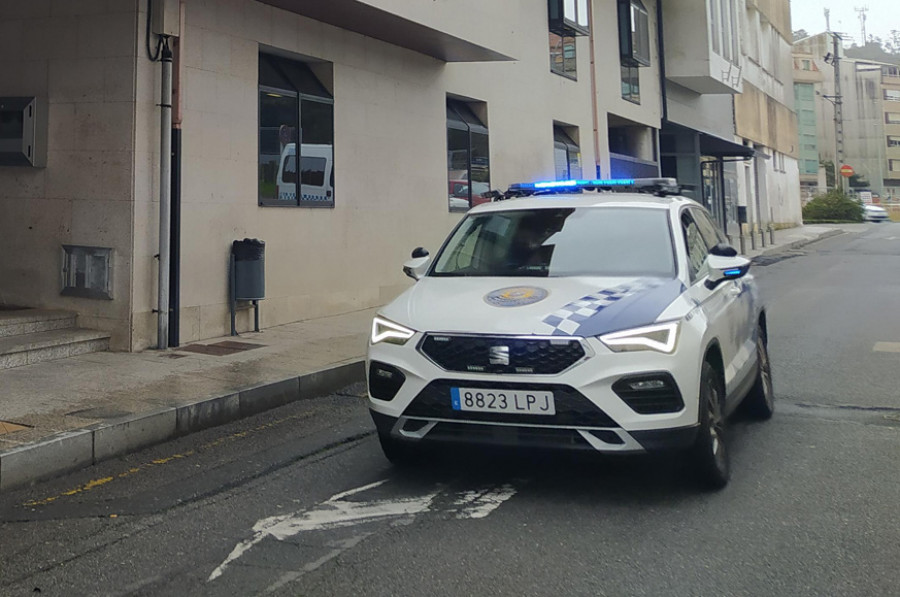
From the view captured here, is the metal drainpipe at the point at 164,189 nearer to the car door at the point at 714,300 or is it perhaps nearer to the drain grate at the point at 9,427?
the drain grate at the point at 9,427

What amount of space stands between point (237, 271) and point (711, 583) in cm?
765

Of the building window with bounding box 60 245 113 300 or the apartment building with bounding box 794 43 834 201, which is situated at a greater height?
the apartment building with bounding box 794 43 834 201

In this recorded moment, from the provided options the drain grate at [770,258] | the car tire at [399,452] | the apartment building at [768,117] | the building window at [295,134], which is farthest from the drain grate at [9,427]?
the apartment building at [768,117]

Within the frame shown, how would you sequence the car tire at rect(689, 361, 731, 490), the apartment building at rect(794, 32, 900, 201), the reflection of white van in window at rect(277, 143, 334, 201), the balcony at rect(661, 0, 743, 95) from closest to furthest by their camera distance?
the car tire at rect(689, 361, 731, 490)
the reflection of white van in window at rect(277, 143, 334, 201)
the balcony at rect(661, 0, 743, 95)
the apartment building at rect(794, 32, 900, 201)

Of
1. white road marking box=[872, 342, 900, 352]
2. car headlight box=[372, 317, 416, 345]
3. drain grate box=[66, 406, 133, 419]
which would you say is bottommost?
drain grate box=[66, 406, 133, 419]

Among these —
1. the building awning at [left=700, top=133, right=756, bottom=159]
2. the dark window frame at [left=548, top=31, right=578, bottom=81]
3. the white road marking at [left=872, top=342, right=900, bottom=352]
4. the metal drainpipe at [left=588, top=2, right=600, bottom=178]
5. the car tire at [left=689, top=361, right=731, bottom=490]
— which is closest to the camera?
the car tire at [left=689, top=361, right=731, bottom=490]

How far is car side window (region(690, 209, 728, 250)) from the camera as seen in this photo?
6254mm

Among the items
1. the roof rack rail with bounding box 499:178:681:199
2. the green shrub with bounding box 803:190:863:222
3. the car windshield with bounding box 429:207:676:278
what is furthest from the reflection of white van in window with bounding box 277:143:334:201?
the green shrub with bounding box 803:190:863:222

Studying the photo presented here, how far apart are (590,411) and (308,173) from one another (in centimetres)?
812

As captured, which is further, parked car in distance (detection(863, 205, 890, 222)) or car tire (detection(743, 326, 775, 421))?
parked car in distance (detection(863, 205, 890, 222))

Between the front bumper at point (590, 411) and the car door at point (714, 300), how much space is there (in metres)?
0.56

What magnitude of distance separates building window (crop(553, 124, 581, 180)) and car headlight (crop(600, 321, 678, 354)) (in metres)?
14.6

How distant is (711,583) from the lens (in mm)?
3566

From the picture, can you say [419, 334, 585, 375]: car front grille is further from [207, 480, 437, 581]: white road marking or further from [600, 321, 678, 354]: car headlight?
[207, 480, 437, 581]: white road marking
